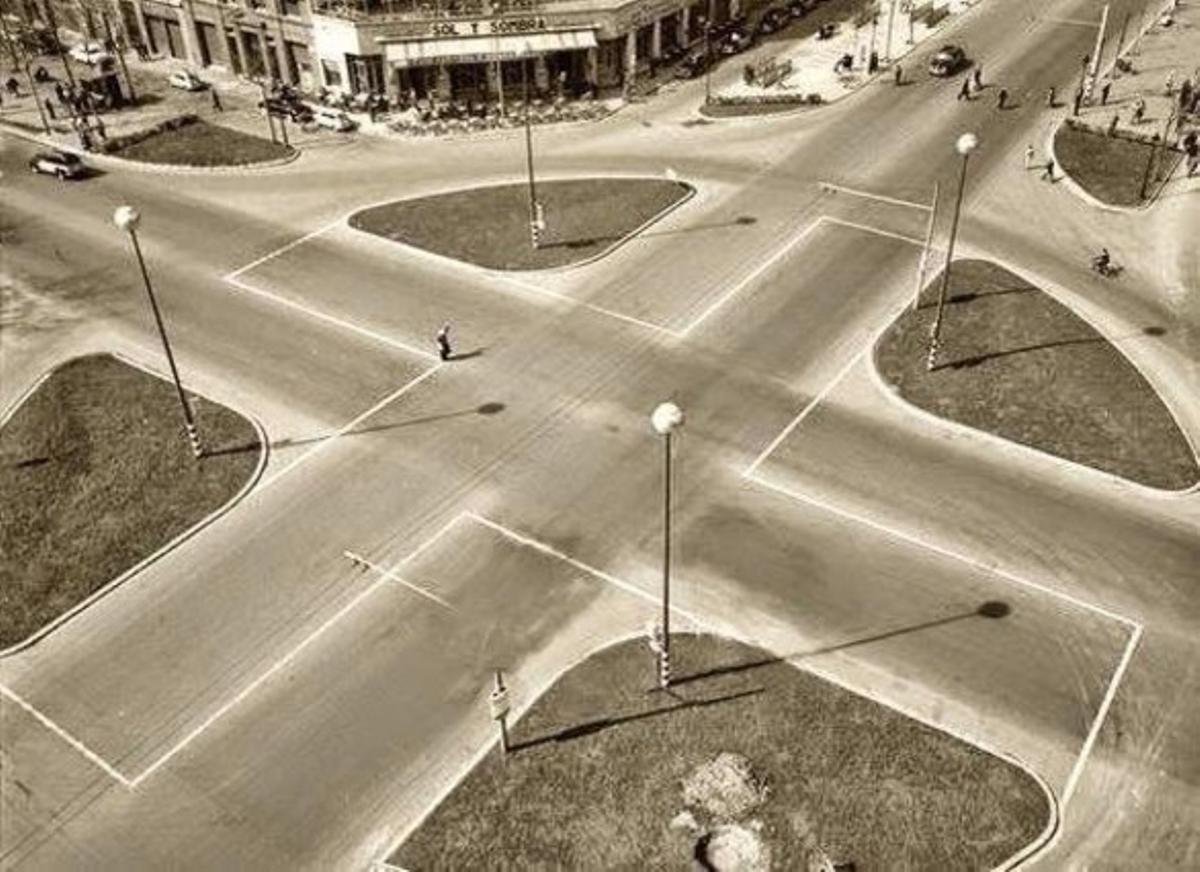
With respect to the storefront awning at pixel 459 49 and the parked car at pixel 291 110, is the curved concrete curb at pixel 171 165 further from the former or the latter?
the storefront awning at pixel 459 49

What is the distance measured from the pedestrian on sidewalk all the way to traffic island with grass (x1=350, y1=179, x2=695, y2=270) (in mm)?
7405

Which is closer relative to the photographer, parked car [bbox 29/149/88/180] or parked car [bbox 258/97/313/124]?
→ parked car [bbox 29/149/88/180]

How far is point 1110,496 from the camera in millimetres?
37156

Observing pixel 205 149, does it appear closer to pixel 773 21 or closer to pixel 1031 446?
pixel 773 21

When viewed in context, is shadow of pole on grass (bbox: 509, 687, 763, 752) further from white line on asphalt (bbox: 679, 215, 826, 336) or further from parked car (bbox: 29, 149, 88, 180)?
parked car (bbox: 29, 149, 88, 180)

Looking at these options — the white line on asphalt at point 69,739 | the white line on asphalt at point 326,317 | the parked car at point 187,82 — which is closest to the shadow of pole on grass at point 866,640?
the white line on asphalt at point 69,739

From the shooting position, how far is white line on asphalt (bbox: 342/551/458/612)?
110 feet

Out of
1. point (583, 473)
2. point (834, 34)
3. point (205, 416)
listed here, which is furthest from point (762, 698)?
point (834, 34)

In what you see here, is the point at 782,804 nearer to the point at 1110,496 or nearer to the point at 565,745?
the point at 565,745

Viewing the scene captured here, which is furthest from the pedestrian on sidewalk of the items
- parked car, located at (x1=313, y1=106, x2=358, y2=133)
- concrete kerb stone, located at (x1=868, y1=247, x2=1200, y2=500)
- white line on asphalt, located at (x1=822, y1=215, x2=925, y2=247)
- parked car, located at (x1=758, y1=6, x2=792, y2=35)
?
parked car, located at (x1=758, y1=6, x2=792, y2=35)

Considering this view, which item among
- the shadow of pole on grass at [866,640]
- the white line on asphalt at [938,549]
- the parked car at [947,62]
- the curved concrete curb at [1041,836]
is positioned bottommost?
the curved concrete curb at [1041,836]

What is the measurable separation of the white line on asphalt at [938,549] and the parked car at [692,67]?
42436 millimetres

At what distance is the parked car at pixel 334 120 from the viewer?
65000 mm

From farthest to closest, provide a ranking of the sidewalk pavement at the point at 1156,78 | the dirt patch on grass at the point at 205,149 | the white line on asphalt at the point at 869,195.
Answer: the sidewalk pavement at the point at 1156,78, the dirt patch on grass at the point at 205,149, the white line on asphalt at the point at 869,195
